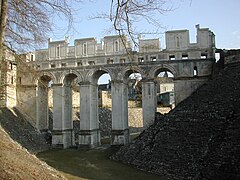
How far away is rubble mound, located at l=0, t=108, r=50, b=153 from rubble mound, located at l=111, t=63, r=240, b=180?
783cm

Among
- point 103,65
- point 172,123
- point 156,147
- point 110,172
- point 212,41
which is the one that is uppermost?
point 212,41

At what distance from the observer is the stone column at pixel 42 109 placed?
28844 millimetres

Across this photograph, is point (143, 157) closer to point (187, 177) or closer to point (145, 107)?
point (187, 177)

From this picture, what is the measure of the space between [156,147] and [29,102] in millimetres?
15720

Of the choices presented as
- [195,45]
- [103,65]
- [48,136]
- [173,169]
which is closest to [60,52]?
[103,65]

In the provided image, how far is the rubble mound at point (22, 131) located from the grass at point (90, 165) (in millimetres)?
1440

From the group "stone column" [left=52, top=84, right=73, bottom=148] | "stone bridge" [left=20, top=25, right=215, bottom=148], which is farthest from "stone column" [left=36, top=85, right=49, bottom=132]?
"stone column" [left=52, top=84, right=73, bottom=148]

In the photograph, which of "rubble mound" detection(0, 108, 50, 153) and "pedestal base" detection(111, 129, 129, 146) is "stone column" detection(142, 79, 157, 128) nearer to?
"pedestal base" detection(111, 129, 129, 146)

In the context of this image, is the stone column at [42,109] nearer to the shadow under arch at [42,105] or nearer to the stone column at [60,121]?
the shadow under arch at [42,105]

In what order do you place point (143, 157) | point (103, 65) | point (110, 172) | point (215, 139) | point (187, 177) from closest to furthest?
point (187, 177), point (215, 139), point (110, 172), point (143, 157), point (103, 65)

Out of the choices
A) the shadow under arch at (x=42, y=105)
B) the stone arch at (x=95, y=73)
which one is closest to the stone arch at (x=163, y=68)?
the stone arch at (x=95, y=73)

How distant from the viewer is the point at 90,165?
19.3 metres

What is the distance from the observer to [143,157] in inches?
712

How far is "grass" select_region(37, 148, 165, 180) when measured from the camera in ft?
52.1
